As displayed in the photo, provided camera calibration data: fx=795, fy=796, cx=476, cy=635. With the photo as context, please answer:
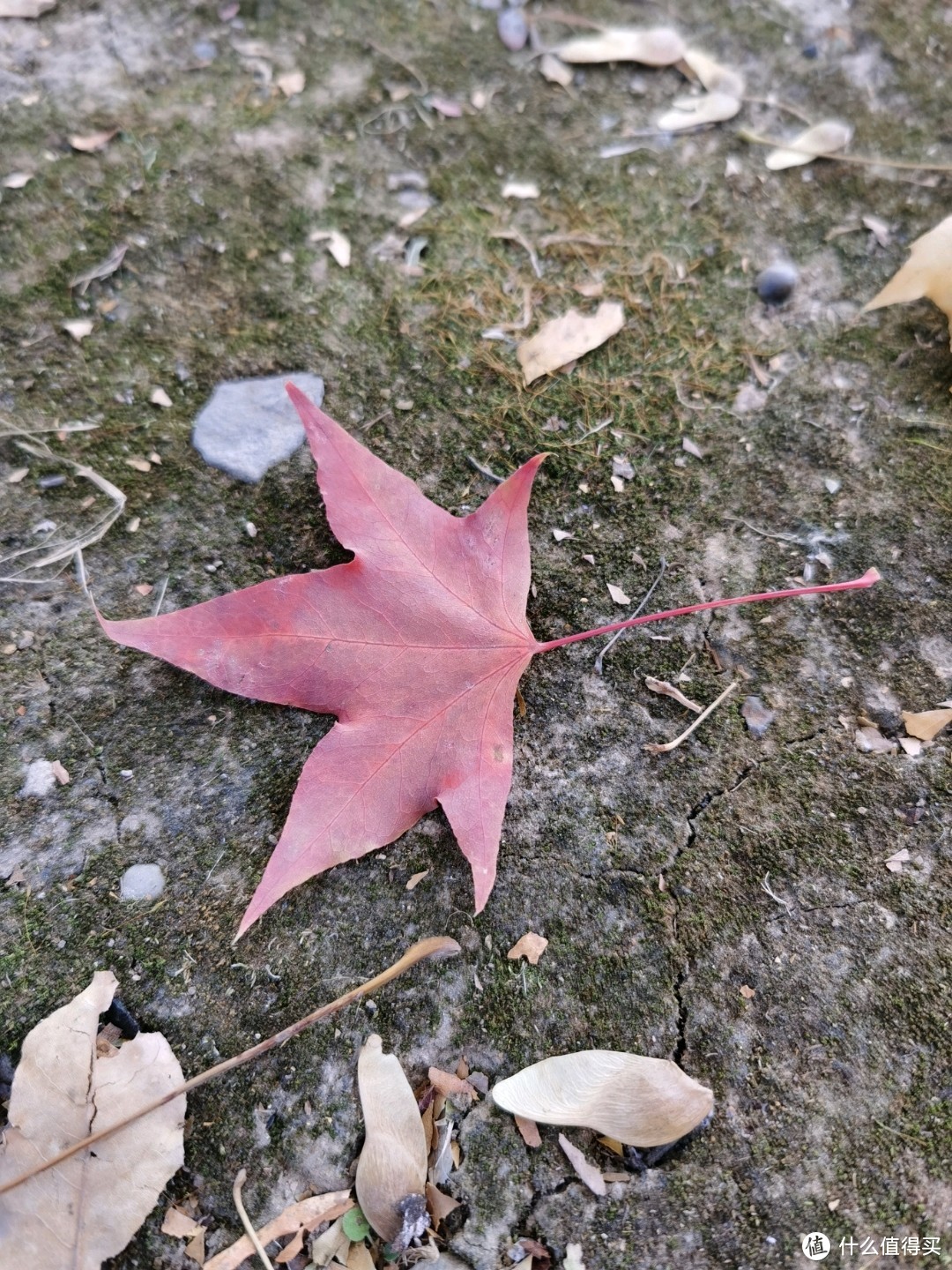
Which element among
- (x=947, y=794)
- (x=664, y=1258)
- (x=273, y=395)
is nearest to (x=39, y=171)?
(x=273, y=395)

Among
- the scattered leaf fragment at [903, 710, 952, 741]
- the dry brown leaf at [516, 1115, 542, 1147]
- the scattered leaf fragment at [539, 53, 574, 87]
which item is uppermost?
the scattered leaf fragment at [539, 53, 574, 87]

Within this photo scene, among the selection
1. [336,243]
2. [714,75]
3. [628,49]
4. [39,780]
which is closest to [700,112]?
[714,75]

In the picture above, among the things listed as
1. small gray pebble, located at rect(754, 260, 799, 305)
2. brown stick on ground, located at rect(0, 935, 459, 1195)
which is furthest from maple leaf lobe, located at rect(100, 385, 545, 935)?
small gray pebble, located at rect(754, 260, 799, 305)

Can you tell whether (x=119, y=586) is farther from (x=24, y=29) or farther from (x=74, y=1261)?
(x=24, y=29)

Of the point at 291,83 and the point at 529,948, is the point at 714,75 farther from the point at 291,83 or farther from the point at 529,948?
the point at 529,948

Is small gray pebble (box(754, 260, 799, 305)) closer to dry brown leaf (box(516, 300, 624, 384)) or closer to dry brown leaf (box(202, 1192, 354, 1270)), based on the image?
dry brown leaf (box(516, 300, 624, 384))

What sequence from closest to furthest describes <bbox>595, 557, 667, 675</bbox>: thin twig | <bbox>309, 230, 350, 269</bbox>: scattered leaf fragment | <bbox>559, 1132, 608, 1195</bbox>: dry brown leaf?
<bbox>559, 1132, 608, 1195</bbox>: dry brown leaf → <bbox>595, 557, 667, 675</bbox>: thin twig → <bbox>309, 230, 350, 269</bbox>: scattered leaf fragment

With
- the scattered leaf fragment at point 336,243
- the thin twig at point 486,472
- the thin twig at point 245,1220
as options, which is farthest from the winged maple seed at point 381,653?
the scattered leaf fragment at point 336,243
